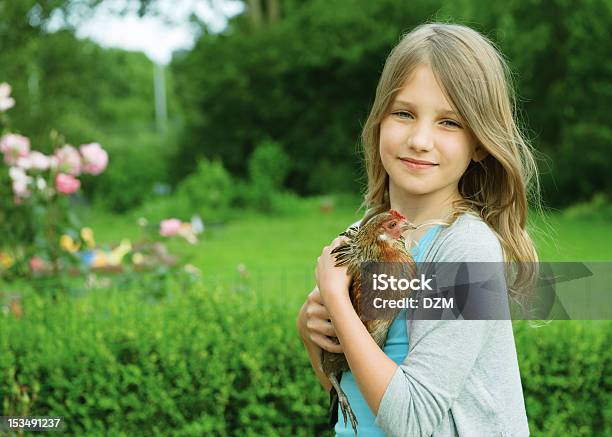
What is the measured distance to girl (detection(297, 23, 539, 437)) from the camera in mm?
1282

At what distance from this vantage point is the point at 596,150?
12586mm

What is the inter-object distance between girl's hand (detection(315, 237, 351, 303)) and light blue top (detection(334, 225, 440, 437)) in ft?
0.38

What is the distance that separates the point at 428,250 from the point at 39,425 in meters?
2.17

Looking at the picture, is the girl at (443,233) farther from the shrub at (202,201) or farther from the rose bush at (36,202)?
the shrub at (202,201)

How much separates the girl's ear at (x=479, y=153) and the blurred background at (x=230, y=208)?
1.01 ft

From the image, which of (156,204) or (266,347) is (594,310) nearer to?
(266,347)

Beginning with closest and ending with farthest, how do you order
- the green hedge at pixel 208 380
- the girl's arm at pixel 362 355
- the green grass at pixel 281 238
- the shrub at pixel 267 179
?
the girl's arm at pixel 362 355
the green hedge at pixel 208 380
the green grass at pixel 281 238
the shrub at pixel 267 179

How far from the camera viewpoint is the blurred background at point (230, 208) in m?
3.09

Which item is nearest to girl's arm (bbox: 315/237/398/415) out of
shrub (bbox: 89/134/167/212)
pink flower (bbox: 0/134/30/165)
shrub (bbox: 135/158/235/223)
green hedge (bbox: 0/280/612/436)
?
green hedge (bbox: 0/280/612/436)

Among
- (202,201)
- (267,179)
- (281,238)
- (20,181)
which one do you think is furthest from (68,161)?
(267,179)

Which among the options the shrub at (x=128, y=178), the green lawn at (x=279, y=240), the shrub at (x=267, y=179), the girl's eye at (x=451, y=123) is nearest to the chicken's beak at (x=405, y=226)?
the girl's eye at (x=451, y=123)

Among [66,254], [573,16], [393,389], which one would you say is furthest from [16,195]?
[573,16]

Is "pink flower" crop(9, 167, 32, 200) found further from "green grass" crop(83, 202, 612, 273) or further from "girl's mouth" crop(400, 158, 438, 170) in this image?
"girl's mouth" crop(400, 158, 438, 170)

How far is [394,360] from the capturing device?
1.38 meters
